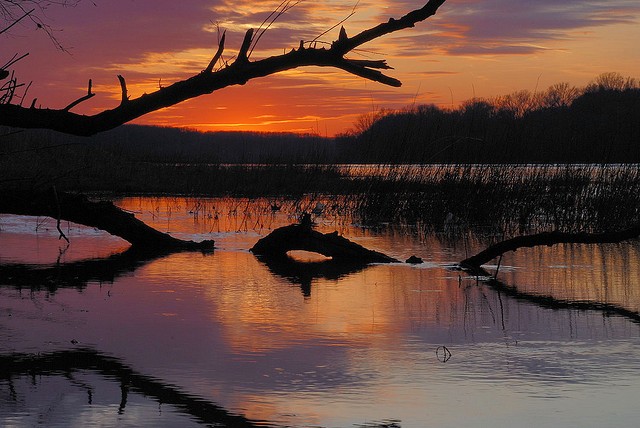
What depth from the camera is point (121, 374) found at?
5.11m

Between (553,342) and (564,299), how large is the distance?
2227 millimetres

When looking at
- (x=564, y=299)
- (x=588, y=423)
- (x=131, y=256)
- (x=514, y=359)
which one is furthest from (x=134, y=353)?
(x=131, y=256)

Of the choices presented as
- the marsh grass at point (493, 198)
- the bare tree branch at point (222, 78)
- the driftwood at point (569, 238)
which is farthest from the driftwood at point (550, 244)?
the marsh grass at point (493, 198)

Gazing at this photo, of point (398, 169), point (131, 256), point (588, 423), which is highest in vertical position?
point (398, 169)

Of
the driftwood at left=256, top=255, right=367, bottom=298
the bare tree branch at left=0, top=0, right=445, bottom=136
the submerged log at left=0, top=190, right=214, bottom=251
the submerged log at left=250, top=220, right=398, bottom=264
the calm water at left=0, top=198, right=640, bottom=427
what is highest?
the bare tree branch at left=0, top=0, right=445, bottom=136

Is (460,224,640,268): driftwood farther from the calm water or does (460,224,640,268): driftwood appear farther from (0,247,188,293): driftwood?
(0,247,188,293): driftwood

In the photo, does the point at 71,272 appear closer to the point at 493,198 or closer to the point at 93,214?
the point at 93,214

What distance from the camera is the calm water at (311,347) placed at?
4395 millimetres

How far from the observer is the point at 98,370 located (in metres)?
5.21

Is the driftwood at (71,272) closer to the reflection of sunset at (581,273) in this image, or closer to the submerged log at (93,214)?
the submerged log at (93,214)

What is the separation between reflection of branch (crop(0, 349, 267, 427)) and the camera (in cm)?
427

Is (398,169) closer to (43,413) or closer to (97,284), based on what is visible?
(97,284)

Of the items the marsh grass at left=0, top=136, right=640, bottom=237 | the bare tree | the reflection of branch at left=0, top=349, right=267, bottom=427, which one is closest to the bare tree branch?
the bare tree

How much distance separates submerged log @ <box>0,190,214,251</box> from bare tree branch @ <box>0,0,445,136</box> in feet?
9.64
